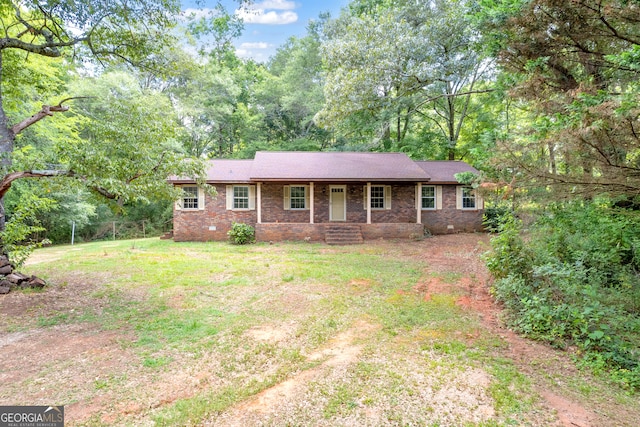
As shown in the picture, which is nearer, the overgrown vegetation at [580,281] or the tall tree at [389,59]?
the overgrown vegetation at [580,281]

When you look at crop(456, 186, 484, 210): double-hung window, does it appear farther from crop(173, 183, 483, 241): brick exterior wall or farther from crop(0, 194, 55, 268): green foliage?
crop(0, 194, 55, 268): green foliage

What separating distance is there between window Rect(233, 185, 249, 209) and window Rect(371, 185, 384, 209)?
6.08 m

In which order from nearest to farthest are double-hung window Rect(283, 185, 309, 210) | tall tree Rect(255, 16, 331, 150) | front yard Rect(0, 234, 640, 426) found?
front yard Rect(0, 234, 640, 426)
double-hung window Rect(283, 185, 309, 210)
tall tree Rect(255, 16, 331, 150)

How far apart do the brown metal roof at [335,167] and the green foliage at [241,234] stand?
222 cm

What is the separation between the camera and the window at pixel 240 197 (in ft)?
47.2

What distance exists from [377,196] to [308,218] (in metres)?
3.53

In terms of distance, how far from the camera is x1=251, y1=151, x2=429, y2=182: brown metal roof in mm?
13703

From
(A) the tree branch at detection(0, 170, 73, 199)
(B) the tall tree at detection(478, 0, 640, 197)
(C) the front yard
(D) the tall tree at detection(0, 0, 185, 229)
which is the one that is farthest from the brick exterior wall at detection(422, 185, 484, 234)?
(A) the tree branch at detection(0, 170, 73, 199)

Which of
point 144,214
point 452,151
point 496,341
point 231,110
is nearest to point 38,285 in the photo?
point 496,341

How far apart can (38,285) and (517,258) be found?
968 cm

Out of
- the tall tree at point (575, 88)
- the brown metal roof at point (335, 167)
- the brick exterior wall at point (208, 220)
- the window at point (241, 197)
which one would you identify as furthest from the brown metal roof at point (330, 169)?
the tall tree at point (575, 88)

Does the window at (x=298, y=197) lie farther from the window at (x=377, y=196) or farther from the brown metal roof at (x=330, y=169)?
the window at (x=377, y=196)

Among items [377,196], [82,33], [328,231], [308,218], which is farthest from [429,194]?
[82,33]

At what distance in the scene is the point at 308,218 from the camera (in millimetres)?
14625
